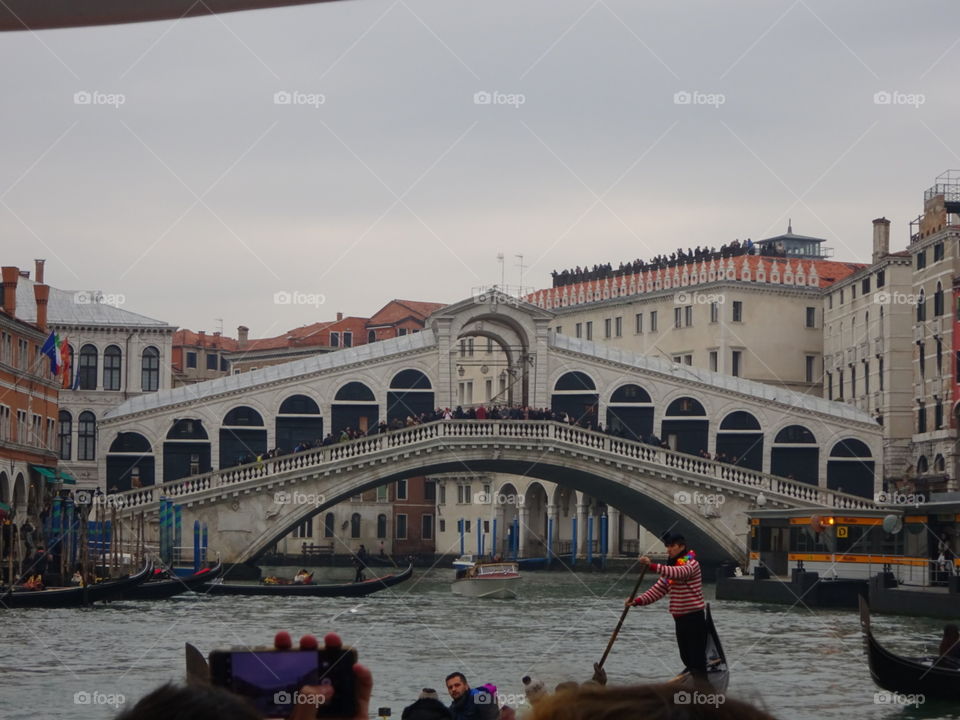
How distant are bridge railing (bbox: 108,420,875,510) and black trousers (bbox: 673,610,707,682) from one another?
20840mm

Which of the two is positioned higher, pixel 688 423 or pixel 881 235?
pixel 881 235

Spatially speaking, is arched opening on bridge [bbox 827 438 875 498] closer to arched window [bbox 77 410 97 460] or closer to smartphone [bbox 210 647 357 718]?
arched window [bbox 77 410 97 460]

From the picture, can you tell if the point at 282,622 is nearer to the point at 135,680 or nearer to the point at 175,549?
the point at 135,680

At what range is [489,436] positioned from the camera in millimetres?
29359

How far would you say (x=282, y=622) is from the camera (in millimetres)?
18484

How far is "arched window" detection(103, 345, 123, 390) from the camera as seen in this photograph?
117ft

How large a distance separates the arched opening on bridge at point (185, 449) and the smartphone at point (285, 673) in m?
29.4

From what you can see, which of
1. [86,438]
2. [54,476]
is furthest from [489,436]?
[86,438]

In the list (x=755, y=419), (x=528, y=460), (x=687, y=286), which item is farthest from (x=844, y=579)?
(x=687, y=286)

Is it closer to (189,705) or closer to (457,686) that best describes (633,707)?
(189,705)

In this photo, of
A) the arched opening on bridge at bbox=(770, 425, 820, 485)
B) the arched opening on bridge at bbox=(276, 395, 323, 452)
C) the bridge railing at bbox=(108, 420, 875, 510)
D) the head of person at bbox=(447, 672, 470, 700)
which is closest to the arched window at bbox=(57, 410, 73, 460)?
the arched opening on bridge at bbox=(276, 395, 323, 452)

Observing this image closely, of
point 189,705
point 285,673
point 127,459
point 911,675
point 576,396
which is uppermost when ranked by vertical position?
point 576,396

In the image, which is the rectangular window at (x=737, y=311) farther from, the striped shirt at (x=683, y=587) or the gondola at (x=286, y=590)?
the striped shirt at (x=683, y=587)

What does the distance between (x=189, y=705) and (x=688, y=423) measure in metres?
32.3
